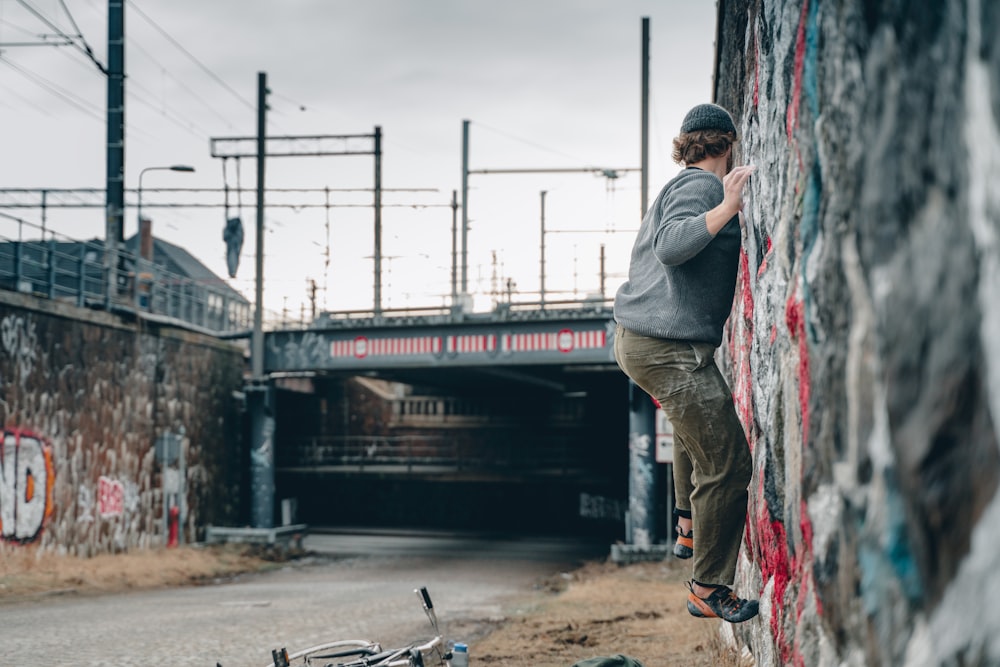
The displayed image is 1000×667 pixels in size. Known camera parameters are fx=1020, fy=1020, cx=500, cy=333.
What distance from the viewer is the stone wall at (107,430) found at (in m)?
16.0

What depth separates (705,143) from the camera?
423 centimetres

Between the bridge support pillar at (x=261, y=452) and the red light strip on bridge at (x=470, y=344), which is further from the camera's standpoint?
the bridge support pillar at (x=261, y=452)

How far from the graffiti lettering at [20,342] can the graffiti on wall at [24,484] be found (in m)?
1.04

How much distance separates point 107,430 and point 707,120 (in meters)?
16.6

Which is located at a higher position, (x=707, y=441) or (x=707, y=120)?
(x=707, y=120)

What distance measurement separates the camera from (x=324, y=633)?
9742 millimetres

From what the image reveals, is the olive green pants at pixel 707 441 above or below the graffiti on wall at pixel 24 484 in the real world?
above

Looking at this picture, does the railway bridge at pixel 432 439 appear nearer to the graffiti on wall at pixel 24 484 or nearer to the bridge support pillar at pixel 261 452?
the bridge support pillar at pixel 261 452

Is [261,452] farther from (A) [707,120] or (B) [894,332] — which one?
(B) [894,332]

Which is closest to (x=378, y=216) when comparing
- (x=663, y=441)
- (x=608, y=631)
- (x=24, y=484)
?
(x=663, y=441)

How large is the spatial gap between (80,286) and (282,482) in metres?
11.6

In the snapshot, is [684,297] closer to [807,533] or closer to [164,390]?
[807,533]

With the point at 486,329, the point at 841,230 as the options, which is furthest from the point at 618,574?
the point at 841,230

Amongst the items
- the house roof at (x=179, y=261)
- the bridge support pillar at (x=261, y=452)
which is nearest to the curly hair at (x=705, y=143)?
the bridge support pillar at (x=261, y=452)
